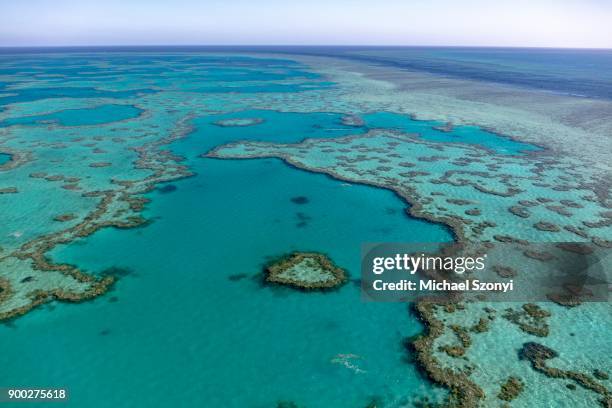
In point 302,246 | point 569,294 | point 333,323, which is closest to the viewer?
point 333,323

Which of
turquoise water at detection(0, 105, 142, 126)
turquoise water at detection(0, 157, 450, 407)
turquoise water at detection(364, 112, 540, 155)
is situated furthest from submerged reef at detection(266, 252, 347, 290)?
turquoise water at detection(0, 105, 142, 126)

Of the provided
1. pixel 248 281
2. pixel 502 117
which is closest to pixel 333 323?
pixel 248 281

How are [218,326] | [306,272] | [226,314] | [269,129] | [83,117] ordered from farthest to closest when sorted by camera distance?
[83,117] → [269,129] → [306,272] → [226,314] → [218,326]

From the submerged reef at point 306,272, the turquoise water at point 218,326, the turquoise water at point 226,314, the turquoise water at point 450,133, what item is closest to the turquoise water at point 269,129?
the turquoise water at point 450,133

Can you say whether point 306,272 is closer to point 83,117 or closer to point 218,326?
point 218,326

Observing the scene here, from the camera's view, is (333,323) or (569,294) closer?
(333,323)

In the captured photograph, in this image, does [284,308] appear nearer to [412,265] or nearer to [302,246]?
Result: [302,246]

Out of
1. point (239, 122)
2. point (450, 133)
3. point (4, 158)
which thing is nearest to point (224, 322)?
point (4, 158)
